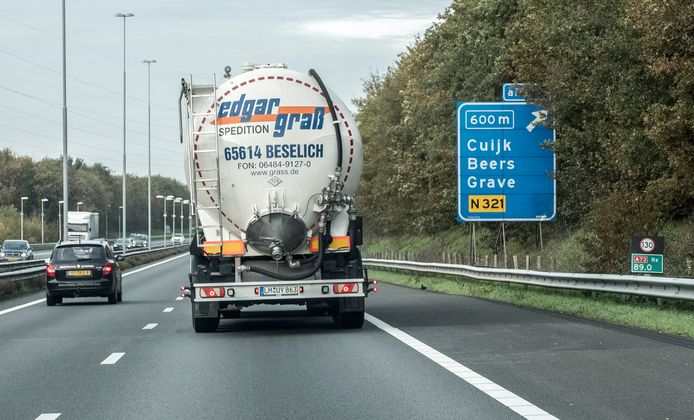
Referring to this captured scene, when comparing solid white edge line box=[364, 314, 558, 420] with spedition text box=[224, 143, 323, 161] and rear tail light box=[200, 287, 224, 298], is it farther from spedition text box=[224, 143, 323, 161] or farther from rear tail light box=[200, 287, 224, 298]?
spedition text box=[224, 143, 323, 161]

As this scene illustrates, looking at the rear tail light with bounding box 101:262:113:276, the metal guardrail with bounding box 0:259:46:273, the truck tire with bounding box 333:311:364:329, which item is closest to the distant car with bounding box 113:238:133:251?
the metal guardrail with bounding box 0:259:46:273

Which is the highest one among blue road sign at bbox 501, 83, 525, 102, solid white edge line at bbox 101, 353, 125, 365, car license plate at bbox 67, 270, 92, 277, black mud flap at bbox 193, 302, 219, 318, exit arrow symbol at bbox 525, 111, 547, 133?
blue road sign at bbox 501, 83, 525, 102

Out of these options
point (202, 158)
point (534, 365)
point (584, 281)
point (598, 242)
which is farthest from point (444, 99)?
point (534, 365)

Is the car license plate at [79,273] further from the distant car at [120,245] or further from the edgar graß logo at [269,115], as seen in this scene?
the distant car at [120,245]

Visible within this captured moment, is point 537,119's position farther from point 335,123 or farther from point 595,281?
point 335,123

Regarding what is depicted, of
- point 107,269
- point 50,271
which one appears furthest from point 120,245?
point 50,271

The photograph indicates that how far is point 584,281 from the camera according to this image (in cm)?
2262

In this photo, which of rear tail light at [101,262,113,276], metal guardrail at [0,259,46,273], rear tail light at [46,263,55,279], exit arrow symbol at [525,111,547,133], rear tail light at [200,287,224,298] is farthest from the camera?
metal guardrail at [0,259,46,273]

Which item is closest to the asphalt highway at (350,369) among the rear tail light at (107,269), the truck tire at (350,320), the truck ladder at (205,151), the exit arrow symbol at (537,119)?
the truck tire at (350,320)

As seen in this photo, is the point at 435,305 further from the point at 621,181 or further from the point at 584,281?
the point at 621,181

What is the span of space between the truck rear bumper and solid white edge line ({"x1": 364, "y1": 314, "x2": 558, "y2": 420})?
3.55 feet

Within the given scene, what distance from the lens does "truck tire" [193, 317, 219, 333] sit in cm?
1820

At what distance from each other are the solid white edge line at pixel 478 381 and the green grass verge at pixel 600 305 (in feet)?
11.3

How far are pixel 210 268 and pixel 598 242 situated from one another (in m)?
12.2
